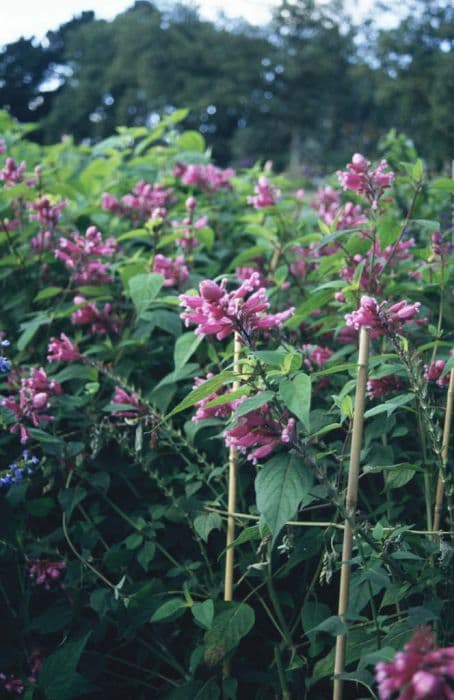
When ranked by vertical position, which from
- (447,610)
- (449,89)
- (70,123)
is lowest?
(447,610)

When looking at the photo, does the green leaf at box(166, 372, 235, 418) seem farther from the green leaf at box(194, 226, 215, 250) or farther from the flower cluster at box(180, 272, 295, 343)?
the green leaf at box(194, 226, 215, 250)

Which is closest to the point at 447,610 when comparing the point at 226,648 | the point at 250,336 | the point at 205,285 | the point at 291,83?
the point at 226,648

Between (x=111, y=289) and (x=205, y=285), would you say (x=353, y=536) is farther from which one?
(x=111, y=289)

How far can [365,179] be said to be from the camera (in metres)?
2.26

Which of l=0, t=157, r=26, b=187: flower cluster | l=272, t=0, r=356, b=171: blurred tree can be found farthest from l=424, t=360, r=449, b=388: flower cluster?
l=272, t=0, r=356, b=171: blurred tree

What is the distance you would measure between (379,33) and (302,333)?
160 feet

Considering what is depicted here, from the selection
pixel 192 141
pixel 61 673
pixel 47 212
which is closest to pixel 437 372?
pixel 61 673

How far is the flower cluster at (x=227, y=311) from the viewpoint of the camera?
5.13 feet

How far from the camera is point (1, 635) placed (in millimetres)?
2127

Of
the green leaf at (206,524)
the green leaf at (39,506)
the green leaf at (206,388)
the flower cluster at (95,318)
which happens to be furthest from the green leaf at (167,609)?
the flower cluster at (95,318)

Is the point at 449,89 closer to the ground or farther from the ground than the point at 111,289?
farther from the ground

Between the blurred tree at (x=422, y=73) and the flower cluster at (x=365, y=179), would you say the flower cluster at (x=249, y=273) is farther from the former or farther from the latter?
the blurred tree at (x=422, y=73)

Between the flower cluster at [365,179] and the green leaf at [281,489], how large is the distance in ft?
3.47

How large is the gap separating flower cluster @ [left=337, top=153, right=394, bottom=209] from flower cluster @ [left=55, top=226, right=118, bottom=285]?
1.00 metres
